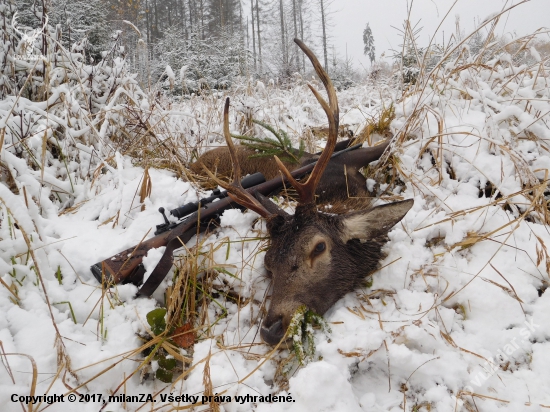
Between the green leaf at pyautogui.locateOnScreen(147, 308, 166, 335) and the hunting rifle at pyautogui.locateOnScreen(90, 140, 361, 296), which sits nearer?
the green leaf at pyautogui.locateOnScreen(147, 308, 166, 335)

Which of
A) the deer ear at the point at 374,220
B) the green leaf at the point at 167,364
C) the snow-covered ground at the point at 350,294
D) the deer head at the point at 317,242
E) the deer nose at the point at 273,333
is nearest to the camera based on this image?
the snow-covered ground at the point at 350,294

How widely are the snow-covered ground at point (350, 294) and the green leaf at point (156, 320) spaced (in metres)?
0.08

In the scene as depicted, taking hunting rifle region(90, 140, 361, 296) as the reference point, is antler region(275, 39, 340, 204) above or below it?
above

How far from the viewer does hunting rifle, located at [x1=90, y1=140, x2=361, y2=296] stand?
200 centimetres

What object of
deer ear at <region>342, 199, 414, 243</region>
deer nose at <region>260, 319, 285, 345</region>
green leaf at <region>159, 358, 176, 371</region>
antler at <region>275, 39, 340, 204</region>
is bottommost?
green leaf at <region>159, 358, 176, 371</region>

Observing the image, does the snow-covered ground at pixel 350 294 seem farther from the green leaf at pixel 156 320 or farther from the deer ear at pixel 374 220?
the deer ear at pixel 374 220

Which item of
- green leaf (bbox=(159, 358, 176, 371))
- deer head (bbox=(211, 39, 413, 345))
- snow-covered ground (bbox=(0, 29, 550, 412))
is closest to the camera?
snow-covered ground (bbox=(0, 29, 550, 412))

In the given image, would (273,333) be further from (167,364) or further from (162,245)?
(162,245)

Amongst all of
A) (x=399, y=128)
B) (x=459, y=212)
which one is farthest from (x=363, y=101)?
(x=459, y=212)

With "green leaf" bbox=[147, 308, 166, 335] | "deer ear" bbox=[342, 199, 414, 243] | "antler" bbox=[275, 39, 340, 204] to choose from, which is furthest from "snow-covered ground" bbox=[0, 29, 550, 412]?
"antler" bbox=[275, 39, 340, 204]

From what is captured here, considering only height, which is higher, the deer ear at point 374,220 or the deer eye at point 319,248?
the deer ear at point 374,220

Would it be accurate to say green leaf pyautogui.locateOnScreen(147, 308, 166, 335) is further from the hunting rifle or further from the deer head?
the deer head

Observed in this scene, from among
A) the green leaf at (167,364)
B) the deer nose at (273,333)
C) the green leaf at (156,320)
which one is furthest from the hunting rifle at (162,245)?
the deer nose at (273,333)

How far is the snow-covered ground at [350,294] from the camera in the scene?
4.89ft
